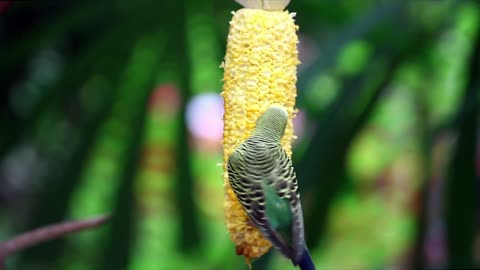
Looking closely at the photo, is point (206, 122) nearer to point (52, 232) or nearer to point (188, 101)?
point (188, 101)

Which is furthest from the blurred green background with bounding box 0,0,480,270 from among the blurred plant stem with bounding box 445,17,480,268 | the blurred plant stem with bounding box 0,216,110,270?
the blurred plant stem with bounding box 0,216,110,270

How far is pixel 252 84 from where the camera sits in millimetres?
361

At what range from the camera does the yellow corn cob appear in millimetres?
361

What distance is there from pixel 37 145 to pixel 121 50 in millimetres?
372

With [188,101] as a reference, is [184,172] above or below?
below

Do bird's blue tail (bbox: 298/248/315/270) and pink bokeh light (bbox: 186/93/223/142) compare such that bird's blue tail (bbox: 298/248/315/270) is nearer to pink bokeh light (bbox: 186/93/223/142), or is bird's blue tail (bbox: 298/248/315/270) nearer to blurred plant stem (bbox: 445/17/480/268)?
blurred plant stem (bbox: 445/17/480/268)

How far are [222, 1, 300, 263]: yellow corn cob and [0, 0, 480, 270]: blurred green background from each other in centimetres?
67

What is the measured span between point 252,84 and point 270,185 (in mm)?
41

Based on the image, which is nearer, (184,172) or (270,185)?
(270,185)

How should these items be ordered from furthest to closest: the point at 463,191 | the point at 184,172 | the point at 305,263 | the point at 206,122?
the point at 206,122, the point at 184,172, the point at 463,191, the point at 305,263

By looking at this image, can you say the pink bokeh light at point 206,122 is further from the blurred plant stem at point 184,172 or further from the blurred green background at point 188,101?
the blurred plant stem at point 184,172

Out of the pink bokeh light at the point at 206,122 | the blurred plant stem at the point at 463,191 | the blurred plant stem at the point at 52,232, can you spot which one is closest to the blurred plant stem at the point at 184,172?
the blurred plant stem at the point at 463,191

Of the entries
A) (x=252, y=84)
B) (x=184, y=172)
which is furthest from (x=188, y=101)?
(x=252, y=84)

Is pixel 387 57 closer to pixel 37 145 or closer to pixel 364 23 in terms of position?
pixel 364 23
